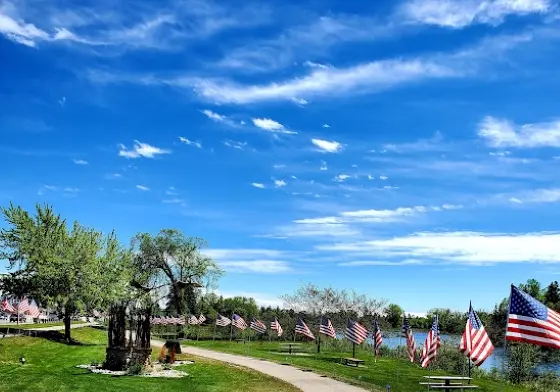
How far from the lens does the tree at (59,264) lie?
4616cm

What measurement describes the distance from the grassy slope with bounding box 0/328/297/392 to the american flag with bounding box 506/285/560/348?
10.8 metres

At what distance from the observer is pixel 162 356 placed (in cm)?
3488

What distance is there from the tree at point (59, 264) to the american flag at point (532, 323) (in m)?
36.5

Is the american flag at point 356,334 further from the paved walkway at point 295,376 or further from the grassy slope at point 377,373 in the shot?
the paved walkway at point 295,376

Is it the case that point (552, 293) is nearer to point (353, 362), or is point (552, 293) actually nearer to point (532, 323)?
point (353, 362)

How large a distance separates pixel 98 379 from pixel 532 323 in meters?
19.3

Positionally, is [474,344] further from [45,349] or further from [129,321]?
[45,349]

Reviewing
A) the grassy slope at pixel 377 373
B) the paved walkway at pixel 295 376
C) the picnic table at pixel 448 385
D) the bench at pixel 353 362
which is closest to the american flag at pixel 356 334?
the bench at pixel 353 362

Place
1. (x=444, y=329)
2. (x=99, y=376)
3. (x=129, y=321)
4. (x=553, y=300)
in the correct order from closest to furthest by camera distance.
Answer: (x=99, y=376) < (x=129, y=321) < (x=444, y=329) < (x=553, y=300)

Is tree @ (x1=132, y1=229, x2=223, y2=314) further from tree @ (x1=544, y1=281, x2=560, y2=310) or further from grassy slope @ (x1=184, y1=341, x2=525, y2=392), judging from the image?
tree @ (x1=544, y1=281, x2=560, y2=310)

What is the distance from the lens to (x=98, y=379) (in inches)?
1079

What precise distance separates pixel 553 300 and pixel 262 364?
9315 centimetres

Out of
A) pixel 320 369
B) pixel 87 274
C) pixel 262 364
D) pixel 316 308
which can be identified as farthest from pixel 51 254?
pixel 316 308

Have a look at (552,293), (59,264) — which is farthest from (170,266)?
(552,293)
